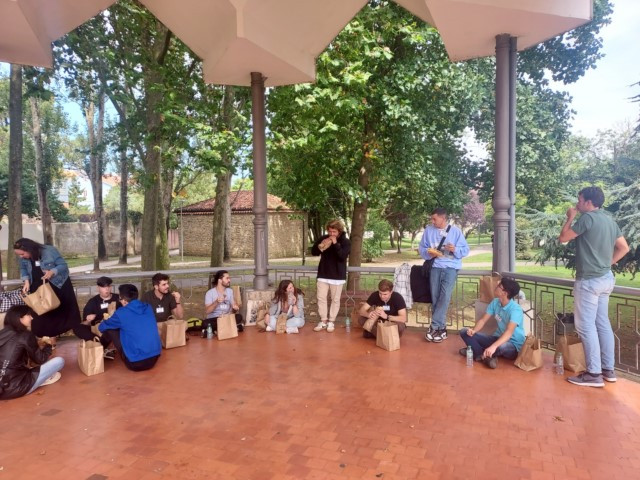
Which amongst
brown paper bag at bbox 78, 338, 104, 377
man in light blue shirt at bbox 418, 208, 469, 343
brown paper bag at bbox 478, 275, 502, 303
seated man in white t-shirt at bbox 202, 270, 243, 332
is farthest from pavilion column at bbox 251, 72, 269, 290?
brown paper bag at bbox 478, 275, 502, 303

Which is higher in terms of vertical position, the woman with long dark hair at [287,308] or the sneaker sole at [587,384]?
the woman with long dark hair at [287,308]

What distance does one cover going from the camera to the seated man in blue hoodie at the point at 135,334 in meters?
4.82

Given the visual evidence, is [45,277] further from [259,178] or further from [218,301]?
[259,178]

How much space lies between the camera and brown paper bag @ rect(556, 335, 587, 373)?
15.0 feet

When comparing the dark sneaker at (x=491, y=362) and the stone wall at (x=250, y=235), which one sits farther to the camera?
the stone wall at (x=250, y=235)

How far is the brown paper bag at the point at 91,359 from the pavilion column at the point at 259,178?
2.83m

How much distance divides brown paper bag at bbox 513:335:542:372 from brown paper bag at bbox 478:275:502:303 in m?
0.95

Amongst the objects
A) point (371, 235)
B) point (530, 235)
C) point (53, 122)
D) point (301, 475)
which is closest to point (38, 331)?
point (301, 475)

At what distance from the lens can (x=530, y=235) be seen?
9422mm

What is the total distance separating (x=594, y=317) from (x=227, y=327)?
4475mm

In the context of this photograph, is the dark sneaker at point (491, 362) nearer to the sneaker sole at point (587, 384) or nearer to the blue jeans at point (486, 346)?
the blue jeans at point (486, 346)

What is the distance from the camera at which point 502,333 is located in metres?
4.92

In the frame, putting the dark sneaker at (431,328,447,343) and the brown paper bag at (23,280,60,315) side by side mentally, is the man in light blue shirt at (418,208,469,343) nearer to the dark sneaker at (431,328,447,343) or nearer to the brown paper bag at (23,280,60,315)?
the dark sneaker at (431,328,447,343)

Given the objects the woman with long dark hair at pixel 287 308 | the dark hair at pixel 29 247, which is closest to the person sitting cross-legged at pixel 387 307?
the woman with long dark hair at pixel 287 308
